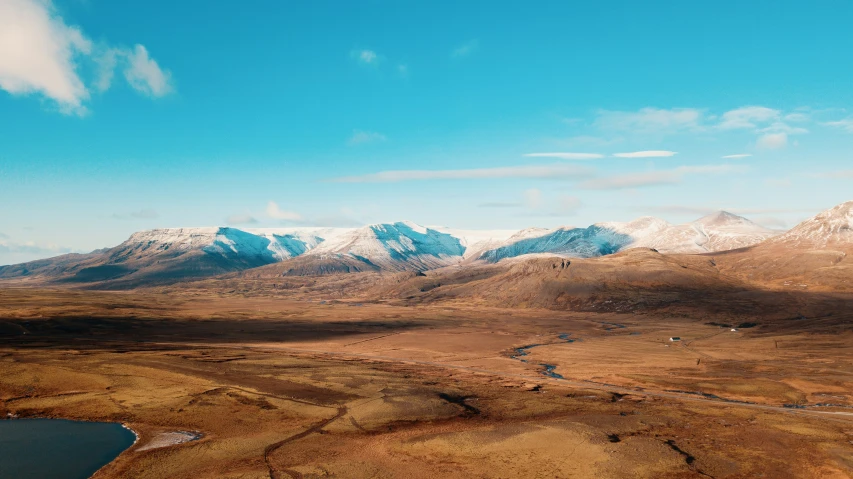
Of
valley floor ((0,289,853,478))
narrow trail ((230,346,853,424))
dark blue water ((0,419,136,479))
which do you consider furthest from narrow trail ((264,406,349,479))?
narrow trail ((230,346,853,424))

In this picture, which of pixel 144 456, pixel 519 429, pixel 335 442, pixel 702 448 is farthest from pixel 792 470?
pixel 144 456

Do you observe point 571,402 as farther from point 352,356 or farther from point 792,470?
point 352,356

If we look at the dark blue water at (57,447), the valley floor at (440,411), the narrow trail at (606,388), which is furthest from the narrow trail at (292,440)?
the narrow trail at (606,388)

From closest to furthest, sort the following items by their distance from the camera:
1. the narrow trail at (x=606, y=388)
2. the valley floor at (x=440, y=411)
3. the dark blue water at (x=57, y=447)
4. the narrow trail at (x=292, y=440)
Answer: the narrow trail at (x=292, y=440), the dark blue water at (x=57, y=447), the valley floor at (x=440, y=411), the narrow trail at (x=606, y=388)

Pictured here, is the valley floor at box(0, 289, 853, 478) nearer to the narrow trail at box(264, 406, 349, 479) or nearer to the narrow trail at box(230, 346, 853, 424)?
the narrow trail at box(264, 406, 349, 479)

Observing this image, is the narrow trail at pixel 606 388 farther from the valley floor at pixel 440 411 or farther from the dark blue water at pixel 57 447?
the dark blue water at pixel 57 447
